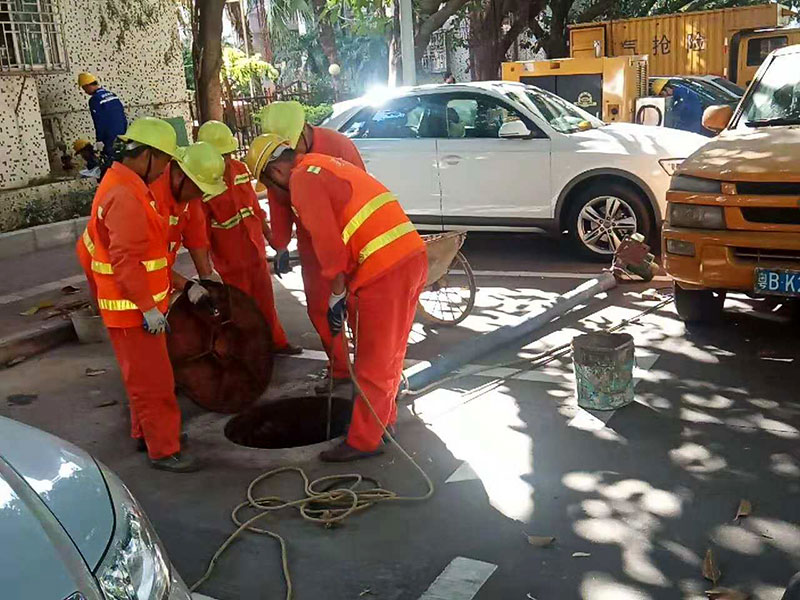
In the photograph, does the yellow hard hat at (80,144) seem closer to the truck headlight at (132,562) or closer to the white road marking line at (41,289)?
the white road marking line at (41,289)

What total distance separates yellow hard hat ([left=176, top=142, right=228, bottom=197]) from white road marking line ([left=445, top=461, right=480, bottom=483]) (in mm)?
1970

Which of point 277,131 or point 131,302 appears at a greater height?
point 277,131

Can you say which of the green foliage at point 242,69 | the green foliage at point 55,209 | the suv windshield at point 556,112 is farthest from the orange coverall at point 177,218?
the green foliage at point 242,69

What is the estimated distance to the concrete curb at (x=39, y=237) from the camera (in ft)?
33.6

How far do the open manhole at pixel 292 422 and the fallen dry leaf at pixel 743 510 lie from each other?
239cm

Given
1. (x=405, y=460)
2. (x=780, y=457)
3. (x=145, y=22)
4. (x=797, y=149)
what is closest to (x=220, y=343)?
(x=405, y=460)

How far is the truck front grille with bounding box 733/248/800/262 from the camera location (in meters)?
5.55

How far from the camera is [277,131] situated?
514 cm

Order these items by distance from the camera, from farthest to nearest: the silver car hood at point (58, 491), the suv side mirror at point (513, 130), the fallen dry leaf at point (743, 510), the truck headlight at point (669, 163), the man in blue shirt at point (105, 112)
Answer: the man in blue shirt at point (105, 112), the suv side mirror at point (513, 130), the truck headlight at point (669, 163), the fallen dry leaf at point (743, 510), the silver car hood at point (58, 491)

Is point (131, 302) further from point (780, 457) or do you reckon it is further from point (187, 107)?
point (187, 107)

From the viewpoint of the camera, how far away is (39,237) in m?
10.6

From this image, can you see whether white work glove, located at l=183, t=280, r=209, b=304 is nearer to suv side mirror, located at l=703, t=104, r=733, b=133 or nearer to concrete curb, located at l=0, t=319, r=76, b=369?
concrete curb, located at l=0, t=319, r=76, b=369

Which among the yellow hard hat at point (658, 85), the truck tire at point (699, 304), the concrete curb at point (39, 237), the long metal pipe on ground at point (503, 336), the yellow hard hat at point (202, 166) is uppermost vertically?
the yellow hard hat at point (658, 85)

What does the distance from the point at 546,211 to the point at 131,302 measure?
5.39m
